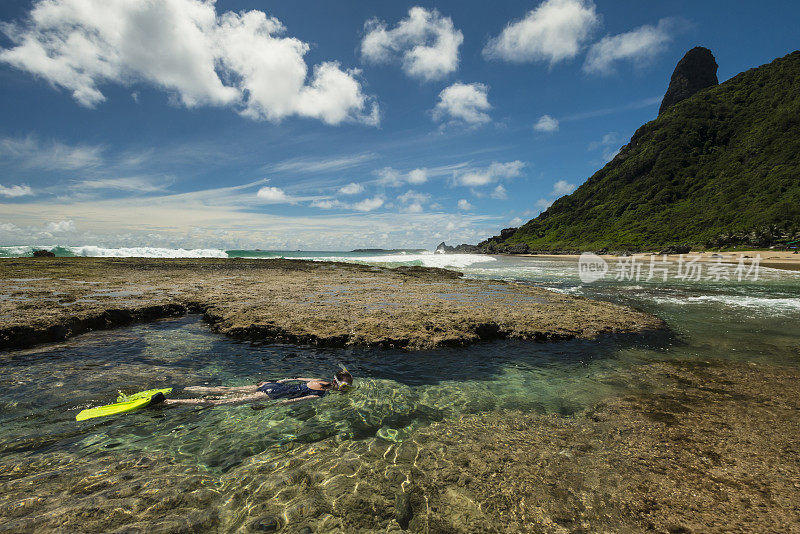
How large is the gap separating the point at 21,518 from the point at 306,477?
139 inches

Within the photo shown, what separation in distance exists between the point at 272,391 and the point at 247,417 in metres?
1.05

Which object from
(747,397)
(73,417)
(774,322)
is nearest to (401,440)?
(73,417)

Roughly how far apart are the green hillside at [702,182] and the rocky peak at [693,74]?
18.2 m

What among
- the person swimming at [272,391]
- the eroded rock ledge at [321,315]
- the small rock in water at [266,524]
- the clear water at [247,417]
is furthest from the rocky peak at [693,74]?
the small rock in water at [266,524]

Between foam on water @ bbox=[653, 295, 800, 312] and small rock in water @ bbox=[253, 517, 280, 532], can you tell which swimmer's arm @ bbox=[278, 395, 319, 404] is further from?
foam on water @ bbox=[653, 295, 800, 312]

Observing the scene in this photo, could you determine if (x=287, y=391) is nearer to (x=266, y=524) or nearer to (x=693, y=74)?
(x=266, y=524)

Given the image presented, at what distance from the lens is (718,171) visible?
9919 centimetres

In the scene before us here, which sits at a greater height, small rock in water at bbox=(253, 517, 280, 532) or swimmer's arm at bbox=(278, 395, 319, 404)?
small rock in water at bbox=(253, 517, 280, 532)

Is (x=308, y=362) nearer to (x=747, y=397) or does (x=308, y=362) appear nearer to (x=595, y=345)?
(x=595, y=345)

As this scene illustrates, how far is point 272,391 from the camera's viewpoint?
7992 mm

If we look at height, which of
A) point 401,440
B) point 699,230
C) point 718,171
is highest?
point 718,171

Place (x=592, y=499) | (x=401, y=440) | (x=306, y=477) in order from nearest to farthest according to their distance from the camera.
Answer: (x=592, y=499), (x=306, y=477), (x=401, y=440)

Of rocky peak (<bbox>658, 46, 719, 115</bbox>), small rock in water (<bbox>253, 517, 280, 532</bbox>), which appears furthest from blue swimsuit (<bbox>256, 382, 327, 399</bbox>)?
rocky peak (<bbox>658, 46, 719, 115</bbox>)

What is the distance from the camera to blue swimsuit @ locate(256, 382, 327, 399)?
796 cm
